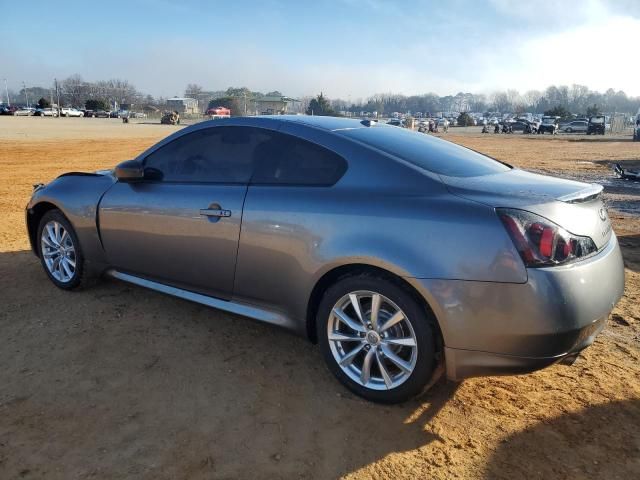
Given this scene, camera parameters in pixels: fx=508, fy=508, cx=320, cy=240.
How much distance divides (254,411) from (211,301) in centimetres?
97

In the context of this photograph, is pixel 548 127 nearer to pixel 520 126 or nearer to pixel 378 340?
pixel 520 126


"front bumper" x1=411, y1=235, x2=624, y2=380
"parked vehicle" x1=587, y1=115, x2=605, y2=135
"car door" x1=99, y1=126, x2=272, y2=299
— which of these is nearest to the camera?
"front bumper" x1=411, y1=235, x2=624, y2=380

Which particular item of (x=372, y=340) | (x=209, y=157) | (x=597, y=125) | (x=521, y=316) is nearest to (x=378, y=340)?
(x=372, y=340)

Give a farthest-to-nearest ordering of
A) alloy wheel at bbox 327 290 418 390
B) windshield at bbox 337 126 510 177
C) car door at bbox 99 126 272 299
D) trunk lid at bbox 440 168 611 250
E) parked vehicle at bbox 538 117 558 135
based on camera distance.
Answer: parked vehicle at bbox 538 117 558 135, car door at bbox 99 126 272 299, windshield at bbox 337 126 510 177, alloy wheel at bbox 327 290 418 390, trunk lid at bbox 440 168 611 250

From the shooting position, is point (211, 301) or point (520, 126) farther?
point (520, 126)

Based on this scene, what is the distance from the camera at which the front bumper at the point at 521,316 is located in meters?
2.40

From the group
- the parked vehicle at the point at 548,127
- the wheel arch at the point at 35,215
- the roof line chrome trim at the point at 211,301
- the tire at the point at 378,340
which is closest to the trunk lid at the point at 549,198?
the tire at the point at 378,340

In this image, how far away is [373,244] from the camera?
2736mm

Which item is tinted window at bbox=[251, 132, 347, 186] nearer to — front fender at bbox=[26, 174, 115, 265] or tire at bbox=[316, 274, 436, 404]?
tire at bbox=[316, 274, 436, 404]

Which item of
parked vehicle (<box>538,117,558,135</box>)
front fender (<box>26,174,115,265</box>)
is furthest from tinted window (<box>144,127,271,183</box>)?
parked vehicle (<box>538,117,558,135</box>)

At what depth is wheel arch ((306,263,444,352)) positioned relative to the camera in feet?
8.79

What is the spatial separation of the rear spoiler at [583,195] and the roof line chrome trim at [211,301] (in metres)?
1.75

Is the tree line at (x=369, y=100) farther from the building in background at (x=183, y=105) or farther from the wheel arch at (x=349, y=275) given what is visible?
the wheel arch at (x=349, y=275)

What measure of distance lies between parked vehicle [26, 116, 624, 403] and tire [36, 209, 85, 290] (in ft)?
1.61
